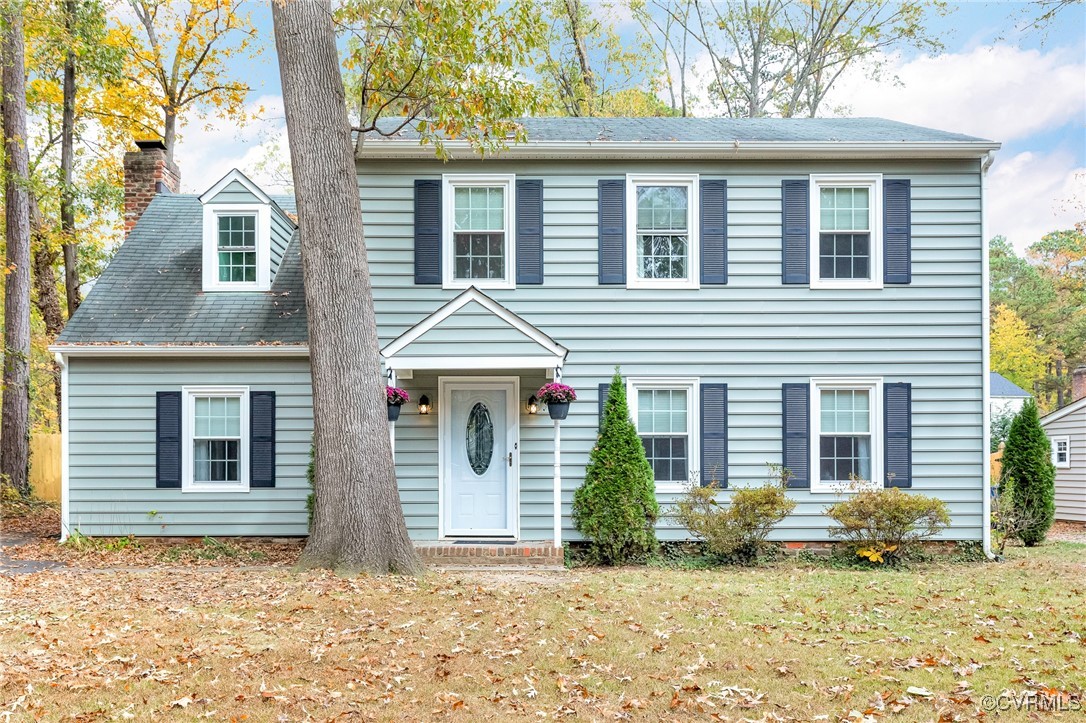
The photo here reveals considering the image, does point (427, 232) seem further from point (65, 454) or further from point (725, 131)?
point (65, 454)

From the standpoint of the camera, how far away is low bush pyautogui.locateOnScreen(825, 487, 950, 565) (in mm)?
9469

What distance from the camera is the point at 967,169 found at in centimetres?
1055

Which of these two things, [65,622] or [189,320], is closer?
[65,622]

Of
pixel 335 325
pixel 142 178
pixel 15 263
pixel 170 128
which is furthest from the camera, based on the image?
pixel 170 128

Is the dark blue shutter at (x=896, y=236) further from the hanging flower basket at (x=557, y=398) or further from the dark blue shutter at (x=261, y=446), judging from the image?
the dark blue shutter at (x=261, y=446)

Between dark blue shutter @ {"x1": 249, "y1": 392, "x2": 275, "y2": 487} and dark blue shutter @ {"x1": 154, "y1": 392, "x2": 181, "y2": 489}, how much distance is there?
3.28 ft

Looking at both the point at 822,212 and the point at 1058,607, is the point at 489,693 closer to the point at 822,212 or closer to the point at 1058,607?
the point at 1058,607

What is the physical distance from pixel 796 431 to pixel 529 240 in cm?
440

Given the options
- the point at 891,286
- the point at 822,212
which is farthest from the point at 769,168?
the point at 891,286

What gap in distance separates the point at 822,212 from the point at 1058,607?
5749 millimetres

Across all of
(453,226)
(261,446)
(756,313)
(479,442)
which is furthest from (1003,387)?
(261,446)

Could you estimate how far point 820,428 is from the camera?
Result: 10508mm

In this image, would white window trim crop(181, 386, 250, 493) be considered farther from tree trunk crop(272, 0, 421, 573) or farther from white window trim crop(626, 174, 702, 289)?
white window trim crop(626, 174, 702, 289)

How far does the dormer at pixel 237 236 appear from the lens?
1152cm
